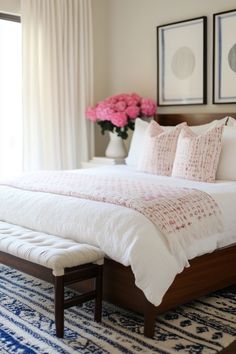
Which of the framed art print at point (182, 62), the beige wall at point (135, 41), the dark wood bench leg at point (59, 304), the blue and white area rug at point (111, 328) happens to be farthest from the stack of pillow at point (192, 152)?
the dark wood bench leg at point (59, 304)

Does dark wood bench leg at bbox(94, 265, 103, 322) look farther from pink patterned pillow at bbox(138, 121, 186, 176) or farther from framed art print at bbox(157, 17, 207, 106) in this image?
framed art print at bbox(157, 17, 207, 106)

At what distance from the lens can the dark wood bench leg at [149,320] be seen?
101 inches

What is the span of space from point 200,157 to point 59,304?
66.7 inches

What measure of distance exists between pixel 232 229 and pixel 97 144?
275 centimetres

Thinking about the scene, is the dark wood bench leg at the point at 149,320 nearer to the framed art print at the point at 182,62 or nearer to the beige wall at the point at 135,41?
the beige wall at the point at 135,41

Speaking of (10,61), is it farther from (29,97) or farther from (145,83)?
(145,83)

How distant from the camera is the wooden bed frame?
261 cm

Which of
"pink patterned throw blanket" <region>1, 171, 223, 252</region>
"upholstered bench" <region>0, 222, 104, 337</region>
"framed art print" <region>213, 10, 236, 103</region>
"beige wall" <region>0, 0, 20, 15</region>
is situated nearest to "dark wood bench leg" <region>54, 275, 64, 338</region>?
"upholstered bench" <region>0, 222, 104, 337</region>

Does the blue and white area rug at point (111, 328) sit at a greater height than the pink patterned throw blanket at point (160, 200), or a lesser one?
lesser

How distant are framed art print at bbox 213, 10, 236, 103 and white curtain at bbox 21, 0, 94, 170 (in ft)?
4.88

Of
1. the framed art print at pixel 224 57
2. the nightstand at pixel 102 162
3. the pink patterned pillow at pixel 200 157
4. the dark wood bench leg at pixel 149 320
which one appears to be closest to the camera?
the dark wood bench leg at pixel 149 320

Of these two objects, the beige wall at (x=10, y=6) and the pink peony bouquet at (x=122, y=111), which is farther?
the pink peony bouquet at (x=122, y=111)

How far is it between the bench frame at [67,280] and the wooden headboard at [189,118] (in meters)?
2.24

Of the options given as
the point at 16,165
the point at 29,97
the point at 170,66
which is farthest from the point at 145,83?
the point at 16,165
